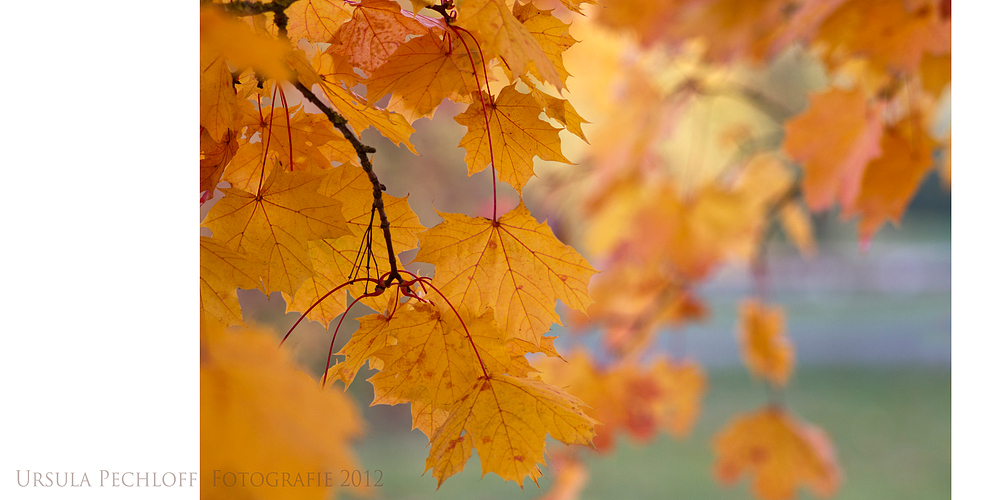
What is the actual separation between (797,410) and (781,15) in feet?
11.4

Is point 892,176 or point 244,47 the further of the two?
point 892,176

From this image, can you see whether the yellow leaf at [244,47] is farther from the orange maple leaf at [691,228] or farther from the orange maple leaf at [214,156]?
the orange maple leaf at [691,228]

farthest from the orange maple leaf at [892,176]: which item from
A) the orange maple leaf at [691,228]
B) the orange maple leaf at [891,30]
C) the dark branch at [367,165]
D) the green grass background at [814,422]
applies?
the green grass background at [814,422]

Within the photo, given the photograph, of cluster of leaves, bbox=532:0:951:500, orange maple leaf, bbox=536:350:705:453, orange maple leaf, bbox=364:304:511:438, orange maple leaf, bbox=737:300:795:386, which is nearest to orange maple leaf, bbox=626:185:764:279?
cluster of leaves, bbox=532:0:951:500

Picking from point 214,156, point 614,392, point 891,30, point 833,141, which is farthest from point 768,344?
point 214,156

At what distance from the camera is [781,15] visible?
1119mm

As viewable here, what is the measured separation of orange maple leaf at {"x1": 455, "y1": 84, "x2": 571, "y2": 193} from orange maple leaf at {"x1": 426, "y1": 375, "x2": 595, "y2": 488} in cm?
12

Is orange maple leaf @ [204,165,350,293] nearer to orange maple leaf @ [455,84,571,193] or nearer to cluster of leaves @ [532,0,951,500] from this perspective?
orange maple leaf @ [455,84,571,193]

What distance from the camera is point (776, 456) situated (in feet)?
4.93

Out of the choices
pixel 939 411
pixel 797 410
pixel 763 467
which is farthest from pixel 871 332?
pixel 763 467

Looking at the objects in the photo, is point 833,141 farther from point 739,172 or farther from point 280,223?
point 280,223

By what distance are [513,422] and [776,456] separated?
1.38 m

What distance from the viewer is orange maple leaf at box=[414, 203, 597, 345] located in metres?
0.37
